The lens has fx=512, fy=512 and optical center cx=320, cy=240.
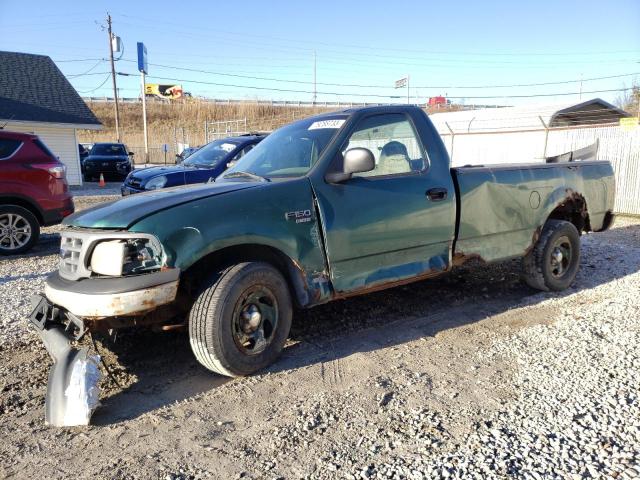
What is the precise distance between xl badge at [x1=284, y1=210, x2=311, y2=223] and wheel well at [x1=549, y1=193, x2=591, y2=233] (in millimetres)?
3405

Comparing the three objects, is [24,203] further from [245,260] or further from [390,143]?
[390,143]

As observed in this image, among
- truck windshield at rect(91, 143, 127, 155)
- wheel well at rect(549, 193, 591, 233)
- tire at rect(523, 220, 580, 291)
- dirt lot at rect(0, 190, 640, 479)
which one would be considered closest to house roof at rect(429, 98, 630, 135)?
truck windshield at rect(91, 143, 127, 155)

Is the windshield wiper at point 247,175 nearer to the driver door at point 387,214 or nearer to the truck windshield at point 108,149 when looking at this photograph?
the driver door at point 387,214

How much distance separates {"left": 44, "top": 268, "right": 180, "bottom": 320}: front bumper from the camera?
310 centimetres

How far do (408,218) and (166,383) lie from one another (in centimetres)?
230

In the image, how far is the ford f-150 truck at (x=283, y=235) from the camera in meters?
3.25

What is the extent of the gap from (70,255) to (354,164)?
2143 millimetres

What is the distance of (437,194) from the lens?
454 cm

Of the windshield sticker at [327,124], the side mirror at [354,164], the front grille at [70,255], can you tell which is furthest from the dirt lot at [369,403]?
the windshield sticker at [327,124]

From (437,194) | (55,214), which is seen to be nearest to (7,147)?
(55,214)

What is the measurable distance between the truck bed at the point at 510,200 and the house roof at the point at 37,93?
21340 mm

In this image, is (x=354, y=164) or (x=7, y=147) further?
(x=7, y=147)

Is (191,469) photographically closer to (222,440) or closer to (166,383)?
(222,440)

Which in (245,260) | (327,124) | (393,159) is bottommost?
(245,260)
